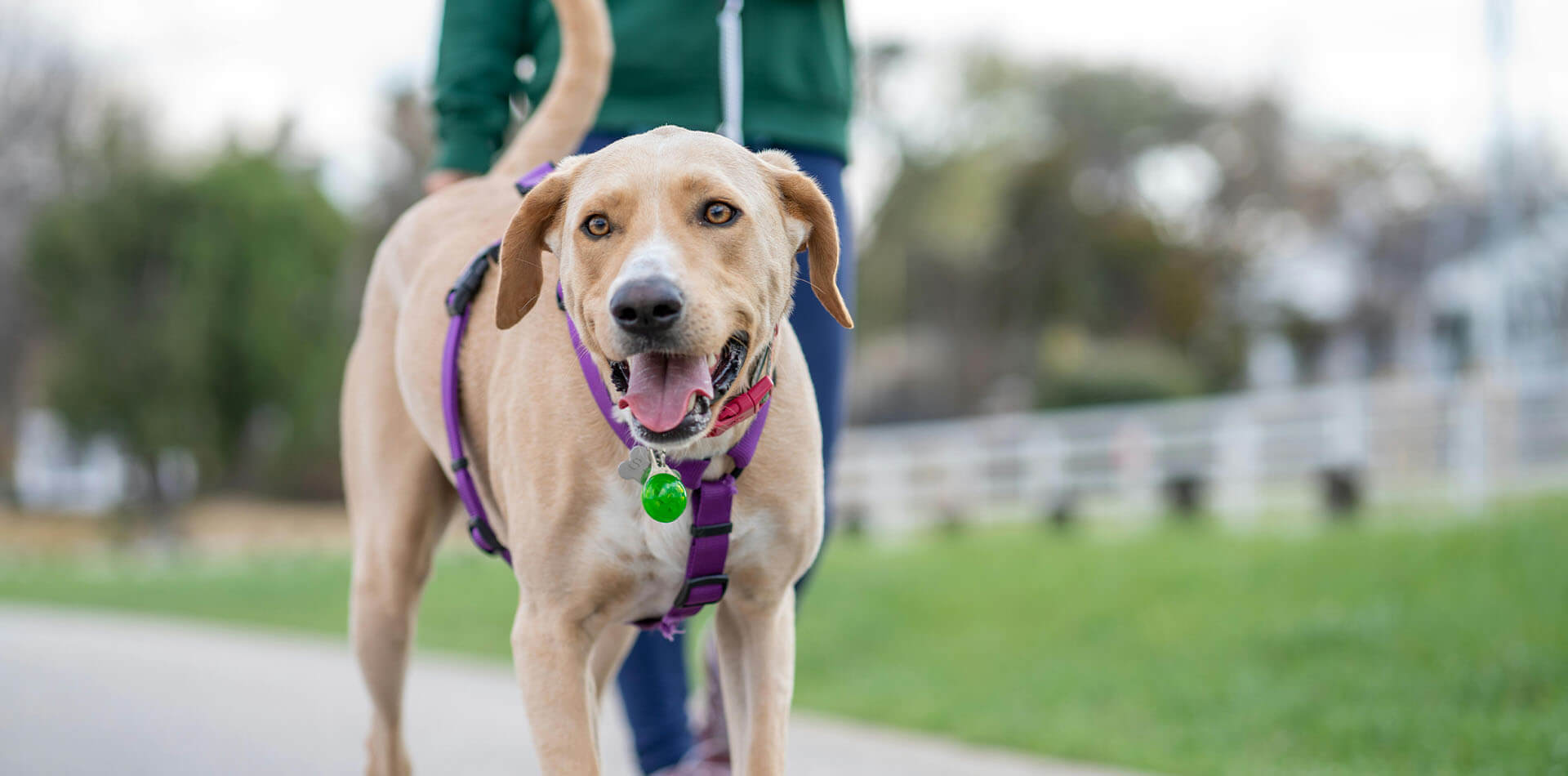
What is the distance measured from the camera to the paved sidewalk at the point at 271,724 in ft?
16.2

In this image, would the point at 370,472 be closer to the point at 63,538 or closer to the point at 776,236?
the point at 776,236

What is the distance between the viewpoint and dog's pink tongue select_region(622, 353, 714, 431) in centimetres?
195

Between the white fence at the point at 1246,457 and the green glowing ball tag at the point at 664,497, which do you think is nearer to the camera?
the green glowing ball tag at the point at 664,497

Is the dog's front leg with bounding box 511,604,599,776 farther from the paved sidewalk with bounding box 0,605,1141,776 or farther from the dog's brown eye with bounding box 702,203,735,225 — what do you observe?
the paved sidewalk with bounding box 0,605,1141,776

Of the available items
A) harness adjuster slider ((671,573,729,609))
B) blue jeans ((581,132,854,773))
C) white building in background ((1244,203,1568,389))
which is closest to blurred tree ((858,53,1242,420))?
white building in background ((1244,203,1568,389))

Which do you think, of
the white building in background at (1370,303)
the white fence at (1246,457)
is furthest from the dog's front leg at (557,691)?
the white building in background at (1370,303)

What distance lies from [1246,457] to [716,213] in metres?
15.8

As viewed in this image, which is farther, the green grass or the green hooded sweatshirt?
the green grass

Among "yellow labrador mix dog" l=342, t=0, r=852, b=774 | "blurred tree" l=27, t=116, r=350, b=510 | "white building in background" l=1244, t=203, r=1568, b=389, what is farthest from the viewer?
"white building in background" l=1244, t=203, r=1568, b=389

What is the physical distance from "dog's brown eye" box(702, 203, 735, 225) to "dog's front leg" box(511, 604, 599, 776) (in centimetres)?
73

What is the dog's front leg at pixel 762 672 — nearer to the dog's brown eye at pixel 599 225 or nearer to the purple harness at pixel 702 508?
the purple harness at pixel 702 508

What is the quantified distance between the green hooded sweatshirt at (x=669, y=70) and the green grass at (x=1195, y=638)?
3.37m

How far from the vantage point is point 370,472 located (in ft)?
9.71

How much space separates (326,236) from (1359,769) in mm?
21596
